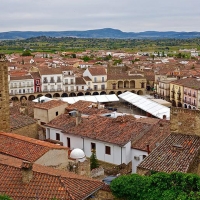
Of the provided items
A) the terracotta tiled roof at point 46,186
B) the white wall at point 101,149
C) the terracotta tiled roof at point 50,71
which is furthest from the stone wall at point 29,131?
the terracotta tiled roof at point 50,71

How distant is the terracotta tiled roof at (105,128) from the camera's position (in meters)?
30.8

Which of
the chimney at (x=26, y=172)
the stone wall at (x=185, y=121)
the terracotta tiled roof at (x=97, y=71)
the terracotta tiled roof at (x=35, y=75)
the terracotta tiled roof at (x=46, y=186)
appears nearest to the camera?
the terracotta tiled roof at (x=46, y=186)

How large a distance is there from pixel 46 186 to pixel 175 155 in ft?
27.6

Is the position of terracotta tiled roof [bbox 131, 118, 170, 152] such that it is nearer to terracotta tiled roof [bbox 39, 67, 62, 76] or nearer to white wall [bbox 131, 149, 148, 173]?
white wall [bbox 131, 149, 148, 173]

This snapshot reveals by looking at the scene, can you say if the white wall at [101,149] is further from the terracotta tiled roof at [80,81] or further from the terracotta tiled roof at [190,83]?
the terracotta tiled roof at [80,81]

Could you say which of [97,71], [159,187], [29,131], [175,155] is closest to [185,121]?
[175,155]

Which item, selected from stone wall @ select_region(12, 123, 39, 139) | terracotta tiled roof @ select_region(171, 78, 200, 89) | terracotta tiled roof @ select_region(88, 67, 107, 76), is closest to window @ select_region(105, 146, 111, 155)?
stone wall @ select_region(12, 123, 39, 139)

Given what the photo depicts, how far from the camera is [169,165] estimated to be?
2039 centimetres

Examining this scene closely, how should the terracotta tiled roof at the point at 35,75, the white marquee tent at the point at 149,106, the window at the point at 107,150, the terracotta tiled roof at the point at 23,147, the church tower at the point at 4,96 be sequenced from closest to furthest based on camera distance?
the terracotta tiled roof at the point at 23,147 → the church tower at the point at 4,96 → the window at the point at 107,150 → the white marquee tent at the point at 149,106 → the terracotta tiled roof at the point at 35,75

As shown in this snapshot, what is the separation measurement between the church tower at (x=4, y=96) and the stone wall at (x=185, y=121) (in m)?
12.2

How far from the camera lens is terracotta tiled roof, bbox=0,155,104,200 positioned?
50.2ft

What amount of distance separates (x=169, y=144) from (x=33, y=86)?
65274mm

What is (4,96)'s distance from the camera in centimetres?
2788

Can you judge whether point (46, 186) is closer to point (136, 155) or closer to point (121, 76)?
point (136, 155)
